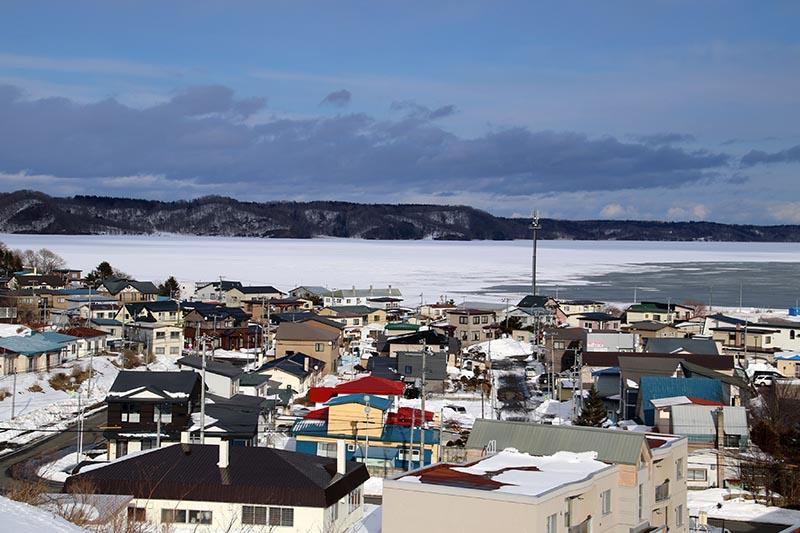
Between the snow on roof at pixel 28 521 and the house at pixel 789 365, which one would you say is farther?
the house at pixel 789 365

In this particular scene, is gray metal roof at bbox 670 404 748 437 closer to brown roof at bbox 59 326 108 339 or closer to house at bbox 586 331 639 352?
house at bbox 586 331 639 352

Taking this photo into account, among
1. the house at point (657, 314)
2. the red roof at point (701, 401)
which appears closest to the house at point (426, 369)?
the red roof at point (701, 401)

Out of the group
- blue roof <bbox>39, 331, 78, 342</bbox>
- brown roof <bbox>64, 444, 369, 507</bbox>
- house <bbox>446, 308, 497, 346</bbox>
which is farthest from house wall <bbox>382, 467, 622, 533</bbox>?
house <bbox>446, 308, 497, 346</bbox>

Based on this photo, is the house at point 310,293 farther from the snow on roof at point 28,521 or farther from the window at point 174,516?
the snow on roof at point 28,521

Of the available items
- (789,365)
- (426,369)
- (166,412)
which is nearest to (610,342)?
(789,365)

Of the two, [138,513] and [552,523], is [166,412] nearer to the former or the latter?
[138,513]

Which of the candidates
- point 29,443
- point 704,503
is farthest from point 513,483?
point 29,443
